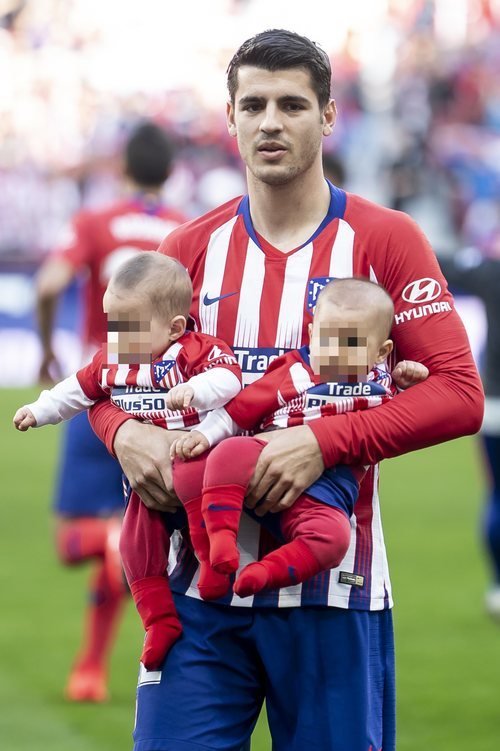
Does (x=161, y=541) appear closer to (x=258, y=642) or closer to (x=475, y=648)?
(x=258, y=642)

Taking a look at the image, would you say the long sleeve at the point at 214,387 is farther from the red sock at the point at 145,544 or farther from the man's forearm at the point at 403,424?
the red sock at the point at 145,544

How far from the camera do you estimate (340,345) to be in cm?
272

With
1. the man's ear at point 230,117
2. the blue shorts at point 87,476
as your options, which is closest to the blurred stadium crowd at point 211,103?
the blue shorts at point 87,476

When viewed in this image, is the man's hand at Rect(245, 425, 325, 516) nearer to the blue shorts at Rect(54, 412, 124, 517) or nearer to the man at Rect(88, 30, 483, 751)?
the man at Rect(88, 30, 483, 751)

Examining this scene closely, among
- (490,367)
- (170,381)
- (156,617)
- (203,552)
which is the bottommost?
(156,617)

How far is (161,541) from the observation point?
2906mm

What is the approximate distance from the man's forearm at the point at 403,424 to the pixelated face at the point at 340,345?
10 centimetres

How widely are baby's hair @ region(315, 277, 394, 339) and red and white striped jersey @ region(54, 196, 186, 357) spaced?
2.97m

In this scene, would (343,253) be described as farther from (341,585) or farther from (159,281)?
(341,585)

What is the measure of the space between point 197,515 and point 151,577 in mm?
240

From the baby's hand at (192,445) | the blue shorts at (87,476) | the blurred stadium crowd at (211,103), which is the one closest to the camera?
the baby's hand at (192,445)

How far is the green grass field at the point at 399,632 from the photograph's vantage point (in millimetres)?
5180

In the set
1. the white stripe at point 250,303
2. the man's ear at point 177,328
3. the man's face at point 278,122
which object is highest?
the man's face at point 278,122

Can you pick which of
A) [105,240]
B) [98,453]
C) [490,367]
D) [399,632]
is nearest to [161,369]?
[98,453]
